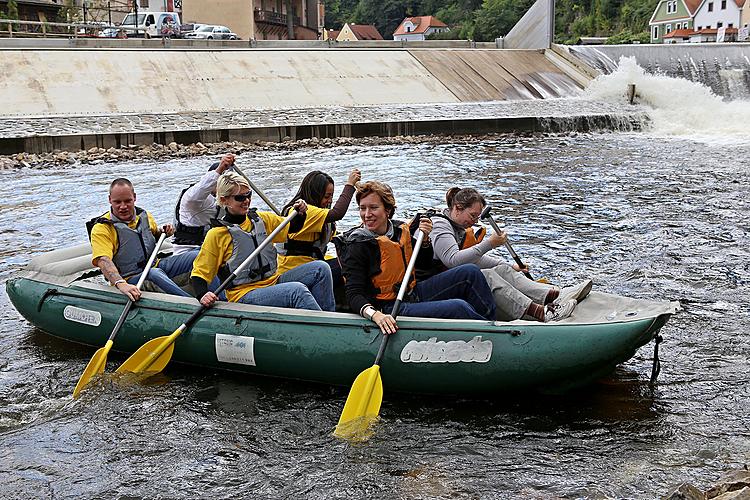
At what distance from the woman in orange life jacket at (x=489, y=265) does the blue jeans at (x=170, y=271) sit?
1756 millimetres

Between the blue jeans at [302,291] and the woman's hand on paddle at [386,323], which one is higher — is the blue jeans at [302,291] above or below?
above

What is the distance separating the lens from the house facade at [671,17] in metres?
62.2

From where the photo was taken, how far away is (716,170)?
14.8m

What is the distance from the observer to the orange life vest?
5145 millimetres

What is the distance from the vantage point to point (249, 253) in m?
5.52

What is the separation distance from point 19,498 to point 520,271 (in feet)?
10.8

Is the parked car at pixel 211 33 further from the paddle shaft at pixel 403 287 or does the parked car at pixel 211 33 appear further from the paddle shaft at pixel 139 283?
the paddle shaft at pixel 403 287

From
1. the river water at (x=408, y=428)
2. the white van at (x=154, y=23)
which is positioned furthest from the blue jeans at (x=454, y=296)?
the white van at (x=154, y=23)

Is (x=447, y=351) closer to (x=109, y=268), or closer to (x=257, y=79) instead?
(x=109, y=268)

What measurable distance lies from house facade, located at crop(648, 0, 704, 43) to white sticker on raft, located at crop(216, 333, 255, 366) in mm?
61242

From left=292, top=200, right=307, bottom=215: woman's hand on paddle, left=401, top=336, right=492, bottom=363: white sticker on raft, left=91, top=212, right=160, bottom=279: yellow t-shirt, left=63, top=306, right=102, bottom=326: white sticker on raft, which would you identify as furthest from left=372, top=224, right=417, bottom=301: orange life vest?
left=63, top=306, right=102, bottom=326: white sticker on raft

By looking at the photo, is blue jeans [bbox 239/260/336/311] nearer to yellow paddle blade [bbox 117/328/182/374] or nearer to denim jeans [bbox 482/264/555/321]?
yellow paddle blade [bbox 117/328/182/374]

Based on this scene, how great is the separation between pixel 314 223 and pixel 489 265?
119 cm

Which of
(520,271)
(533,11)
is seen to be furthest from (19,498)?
(533,11)
